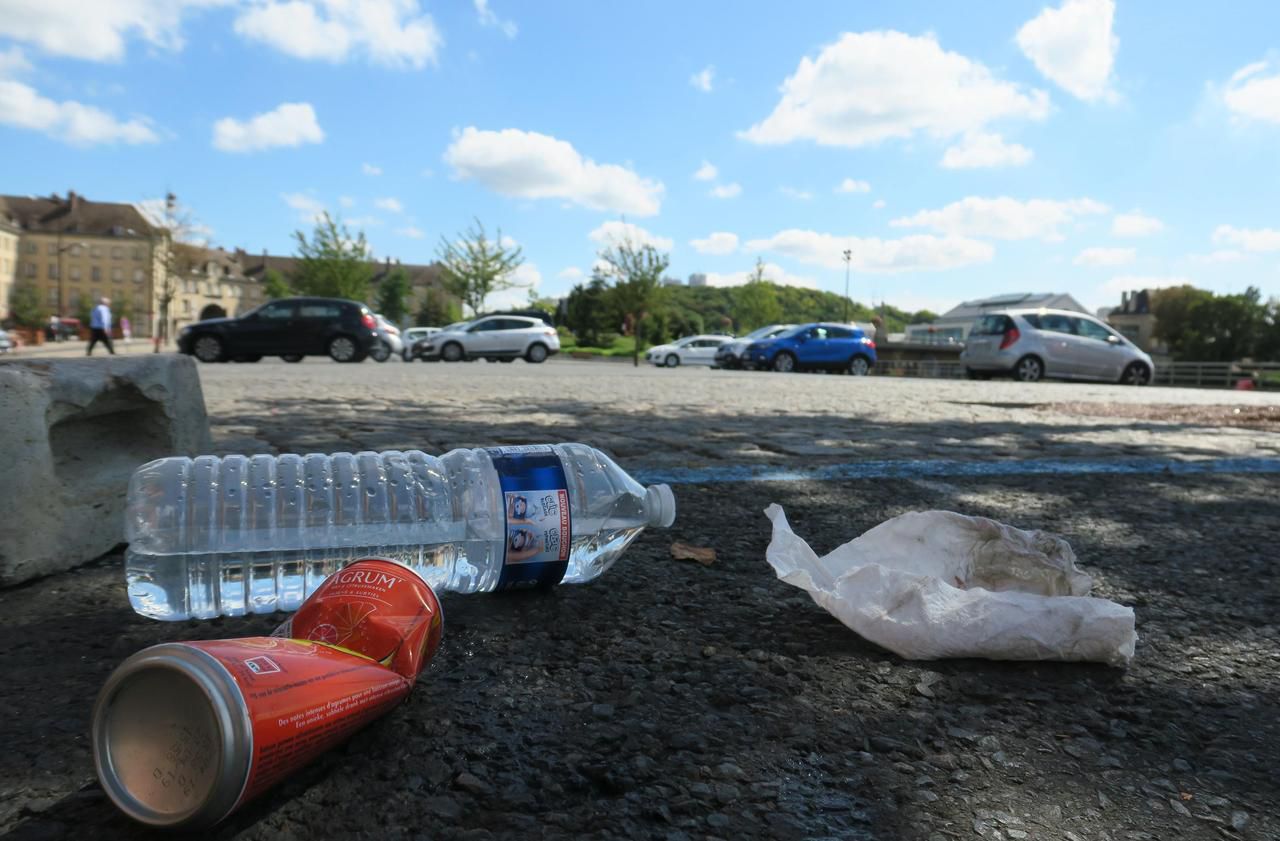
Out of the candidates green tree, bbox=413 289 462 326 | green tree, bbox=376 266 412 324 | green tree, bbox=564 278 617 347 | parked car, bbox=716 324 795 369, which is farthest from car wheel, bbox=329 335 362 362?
green tree, bbox=376 266 412 324

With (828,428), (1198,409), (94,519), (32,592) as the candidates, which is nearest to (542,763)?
(32,592)

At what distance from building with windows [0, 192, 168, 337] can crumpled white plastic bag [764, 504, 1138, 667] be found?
10375cm

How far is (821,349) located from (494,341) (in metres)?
9.48

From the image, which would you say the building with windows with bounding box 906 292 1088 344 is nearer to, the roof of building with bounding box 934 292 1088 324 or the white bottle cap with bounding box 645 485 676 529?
the roof of building with bounding box 934 292 1088 324

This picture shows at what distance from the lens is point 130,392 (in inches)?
89.4

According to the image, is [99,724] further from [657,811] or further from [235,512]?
[235,512]

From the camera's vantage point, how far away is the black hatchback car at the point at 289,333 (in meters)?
18.1

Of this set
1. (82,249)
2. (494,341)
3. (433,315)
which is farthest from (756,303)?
(82,249)

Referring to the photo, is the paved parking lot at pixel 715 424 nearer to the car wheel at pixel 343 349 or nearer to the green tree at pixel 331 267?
the car wheel at pixel 343 349

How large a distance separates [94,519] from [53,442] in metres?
0.23

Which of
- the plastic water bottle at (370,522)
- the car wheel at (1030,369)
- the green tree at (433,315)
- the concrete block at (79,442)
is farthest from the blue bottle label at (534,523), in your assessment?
the green tree at (433,315)

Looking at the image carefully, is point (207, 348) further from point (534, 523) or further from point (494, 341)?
point (534, 523)

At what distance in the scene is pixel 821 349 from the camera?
23.0 metres

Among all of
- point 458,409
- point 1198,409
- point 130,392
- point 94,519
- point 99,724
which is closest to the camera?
point 99,724
